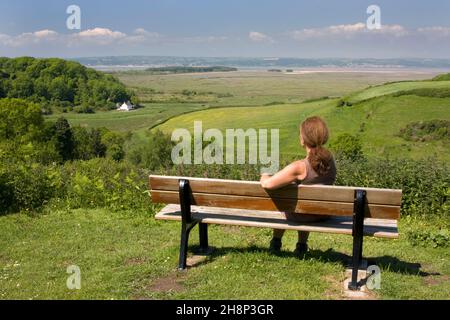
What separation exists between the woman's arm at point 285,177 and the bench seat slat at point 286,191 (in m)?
0.08

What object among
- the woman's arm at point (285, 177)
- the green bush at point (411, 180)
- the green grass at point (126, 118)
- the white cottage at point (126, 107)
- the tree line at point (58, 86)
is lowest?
the green grass at point (126, 118)

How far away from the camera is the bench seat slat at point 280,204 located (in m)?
4.60

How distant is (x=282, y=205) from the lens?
191 inches

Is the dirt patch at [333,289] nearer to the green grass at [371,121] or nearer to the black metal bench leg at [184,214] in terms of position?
the black metal bench leg at [184,214]

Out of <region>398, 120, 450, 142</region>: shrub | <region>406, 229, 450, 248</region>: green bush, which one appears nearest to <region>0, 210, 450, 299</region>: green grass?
<region>406, 229, 450, 248</region>: green bush

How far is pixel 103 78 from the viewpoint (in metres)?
116

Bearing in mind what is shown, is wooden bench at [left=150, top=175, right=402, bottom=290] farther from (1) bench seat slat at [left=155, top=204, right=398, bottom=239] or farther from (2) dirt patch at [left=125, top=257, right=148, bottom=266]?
(2) dirt patch at [left=125, top=257, right=148, bottom=266]

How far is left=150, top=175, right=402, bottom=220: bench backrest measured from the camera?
180 inches

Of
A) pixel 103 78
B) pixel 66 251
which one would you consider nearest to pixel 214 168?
pixel 66 251

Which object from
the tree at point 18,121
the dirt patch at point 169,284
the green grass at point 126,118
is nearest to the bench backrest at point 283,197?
the dirt patch at point 169,284
